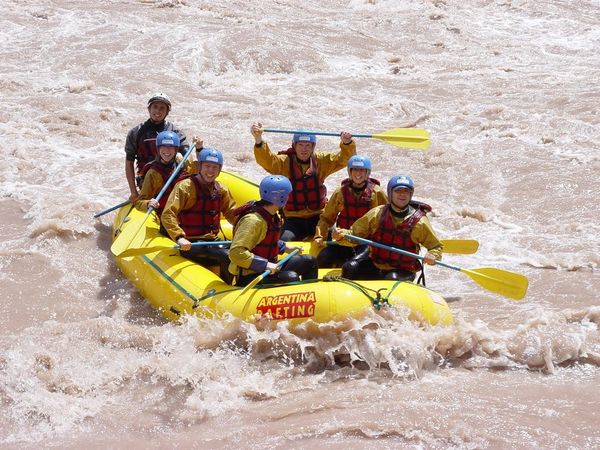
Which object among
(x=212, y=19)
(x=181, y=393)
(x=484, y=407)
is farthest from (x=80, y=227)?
(x=212, y=19)

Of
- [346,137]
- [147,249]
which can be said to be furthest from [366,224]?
[147,249]

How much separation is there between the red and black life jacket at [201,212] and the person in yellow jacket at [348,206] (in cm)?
82

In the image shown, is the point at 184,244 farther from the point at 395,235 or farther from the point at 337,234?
the point at 395,235

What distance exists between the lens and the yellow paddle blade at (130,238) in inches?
207

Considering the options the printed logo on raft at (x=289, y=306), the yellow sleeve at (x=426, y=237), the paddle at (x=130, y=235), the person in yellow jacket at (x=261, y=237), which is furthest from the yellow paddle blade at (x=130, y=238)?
the yellow sleeve at (x=426, y=237)

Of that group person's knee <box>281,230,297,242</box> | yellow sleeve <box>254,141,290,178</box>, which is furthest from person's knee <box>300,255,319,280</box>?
yellow sleeve <box>254,141,290,178</box>

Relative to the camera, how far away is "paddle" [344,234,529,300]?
15.8 feet

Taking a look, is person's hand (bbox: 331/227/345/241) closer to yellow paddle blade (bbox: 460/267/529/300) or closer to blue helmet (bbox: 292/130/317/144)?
yellow paddle blade (bbox: 460/267/529/300)

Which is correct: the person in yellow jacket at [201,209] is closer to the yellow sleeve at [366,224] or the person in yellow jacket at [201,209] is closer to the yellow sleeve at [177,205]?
the yellow sleeve at [177,205]

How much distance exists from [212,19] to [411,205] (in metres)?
12.3

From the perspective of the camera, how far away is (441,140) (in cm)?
1020

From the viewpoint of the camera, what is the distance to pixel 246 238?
4.54m

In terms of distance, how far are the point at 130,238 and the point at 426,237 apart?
2.23 metres

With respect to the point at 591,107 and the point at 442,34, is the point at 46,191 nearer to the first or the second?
the point at 591,107
